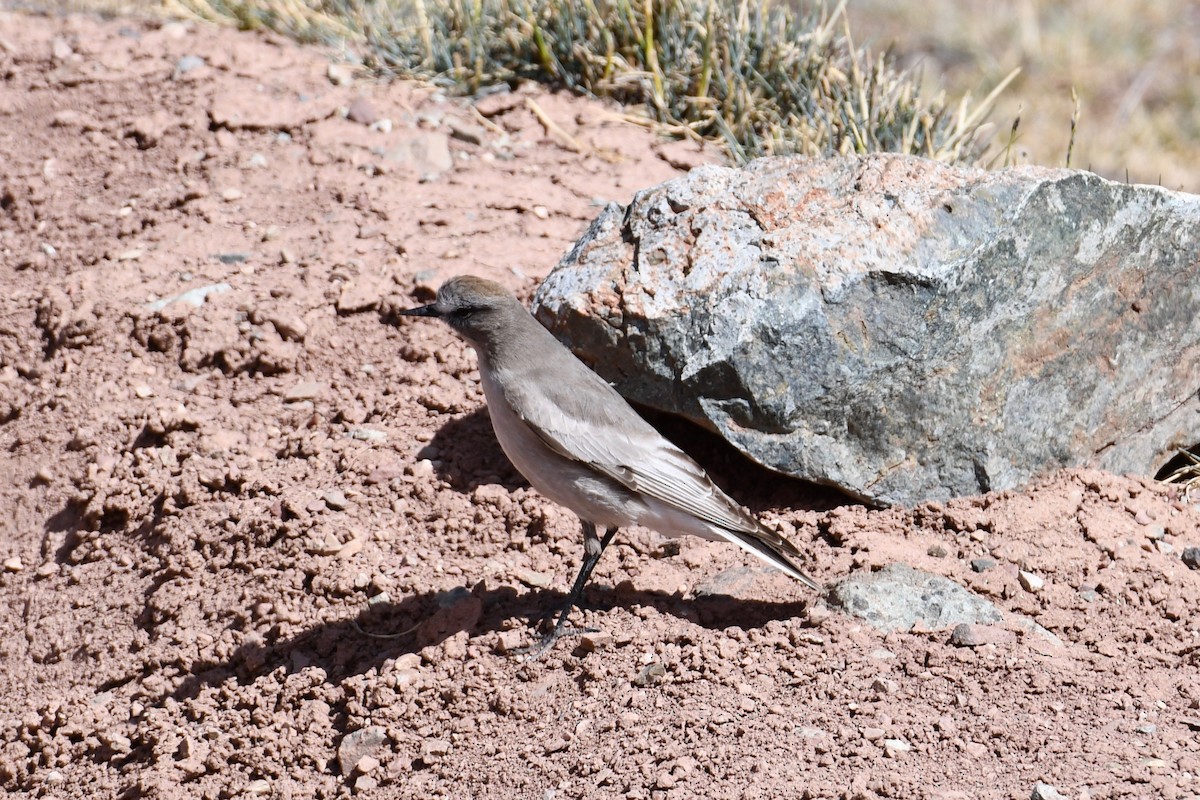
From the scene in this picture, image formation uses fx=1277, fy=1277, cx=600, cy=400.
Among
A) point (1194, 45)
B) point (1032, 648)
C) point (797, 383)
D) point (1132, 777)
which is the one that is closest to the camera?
point (1132, 777)

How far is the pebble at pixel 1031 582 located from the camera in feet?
17.1

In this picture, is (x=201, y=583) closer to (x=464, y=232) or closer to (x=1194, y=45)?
(x=464, y=232)

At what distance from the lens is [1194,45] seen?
13.4 meters

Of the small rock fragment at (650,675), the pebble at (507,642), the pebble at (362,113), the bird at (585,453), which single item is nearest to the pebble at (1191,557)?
the bird at (585,453)

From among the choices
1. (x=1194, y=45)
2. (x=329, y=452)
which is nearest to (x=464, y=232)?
(x=329, y=452)

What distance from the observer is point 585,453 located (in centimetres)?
509

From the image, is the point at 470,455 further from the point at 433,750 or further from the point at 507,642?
the point at 433,750

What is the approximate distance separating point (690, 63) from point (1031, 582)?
4373mm

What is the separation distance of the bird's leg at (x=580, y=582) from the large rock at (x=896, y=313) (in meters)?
0.64

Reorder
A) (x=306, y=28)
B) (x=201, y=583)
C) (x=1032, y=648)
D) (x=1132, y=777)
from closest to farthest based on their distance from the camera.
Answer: (x=1132, y=777), (x=1032, y=648), (x=201, y=583), (x=306, y=28)

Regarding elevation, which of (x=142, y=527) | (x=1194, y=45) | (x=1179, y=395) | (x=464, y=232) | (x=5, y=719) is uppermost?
(x=1194, y=45)

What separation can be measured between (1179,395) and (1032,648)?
181 cm

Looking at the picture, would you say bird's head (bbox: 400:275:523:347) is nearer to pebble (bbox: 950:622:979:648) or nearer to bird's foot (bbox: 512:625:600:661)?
bird's foot (bbox: 512:625:600:661)

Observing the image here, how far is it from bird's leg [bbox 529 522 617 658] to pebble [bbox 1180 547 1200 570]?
2413 mm
